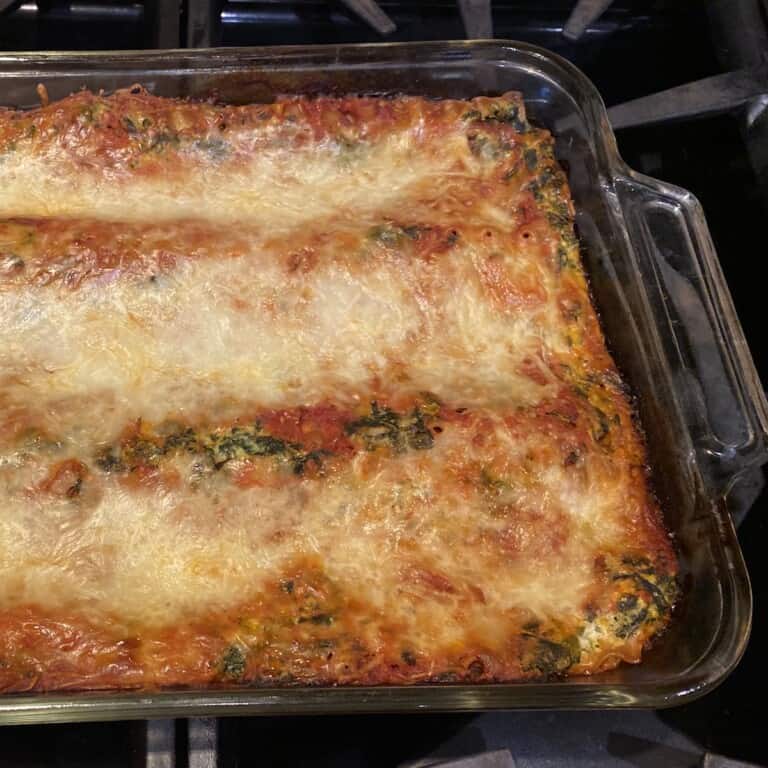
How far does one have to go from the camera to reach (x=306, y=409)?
1.60 metres

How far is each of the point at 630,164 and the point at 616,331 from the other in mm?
687

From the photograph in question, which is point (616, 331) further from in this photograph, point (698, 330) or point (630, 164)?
point (630, 164)

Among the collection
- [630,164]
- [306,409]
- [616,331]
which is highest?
[630,164]

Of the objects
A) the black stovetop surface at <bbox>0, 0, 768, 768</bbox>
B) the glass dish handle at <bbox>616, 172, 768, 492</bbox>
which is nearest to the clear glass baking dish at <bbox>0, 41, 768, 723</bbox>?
the glass dish handle at <bbox>616, 172, 768, 492</bbox>

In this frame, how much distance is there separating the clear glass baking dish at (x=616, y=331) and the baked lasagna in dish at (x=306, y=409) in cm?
6

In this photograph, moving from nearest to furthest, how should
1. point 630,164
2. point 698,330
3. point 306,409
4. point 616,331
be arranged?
1. point 306,409
2. point 698,330
3. point 616,331
4. point 630,164

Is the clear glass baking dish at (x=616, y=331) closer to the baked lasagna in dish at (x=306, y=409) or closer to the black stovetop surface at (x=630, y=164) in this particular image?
the baked lasagna in dish at (x=306, y=409)

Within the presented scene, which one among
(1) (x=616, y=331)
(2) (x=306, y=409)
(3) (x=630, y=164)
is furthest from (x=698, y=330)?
(2) (x=306, y=409)

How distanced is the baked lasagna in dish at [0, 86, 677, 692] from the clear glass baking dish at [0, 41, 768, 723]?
0.20ft

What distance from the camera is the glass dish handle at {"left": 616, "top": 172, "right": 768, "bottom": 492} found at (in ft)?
5.29

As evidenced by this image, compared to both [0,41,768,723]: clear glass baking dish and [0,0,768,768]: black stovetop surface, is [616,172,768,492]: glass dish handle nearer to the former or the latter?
[0,41,768,723]: clear glass baking dish

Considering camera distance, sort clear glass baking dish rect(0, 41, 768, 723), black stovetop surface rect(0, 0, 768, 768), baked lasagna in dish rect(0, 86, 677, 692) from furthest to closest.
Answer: black stovetop surface rect(0, 0, 768, 768), baked lasagna in dish rect(0, 86, 677, 692), clear glass baking dish rect(0, 41, 768, 723)

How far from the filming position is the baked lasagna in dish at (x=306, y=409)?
1448mm

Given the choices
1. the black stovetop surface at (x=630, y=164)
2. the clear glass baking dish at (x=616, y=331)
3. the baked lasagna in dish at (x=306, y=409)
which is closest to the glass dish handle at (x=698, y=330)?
the clear glass baking dish at (x=616, y=331)
